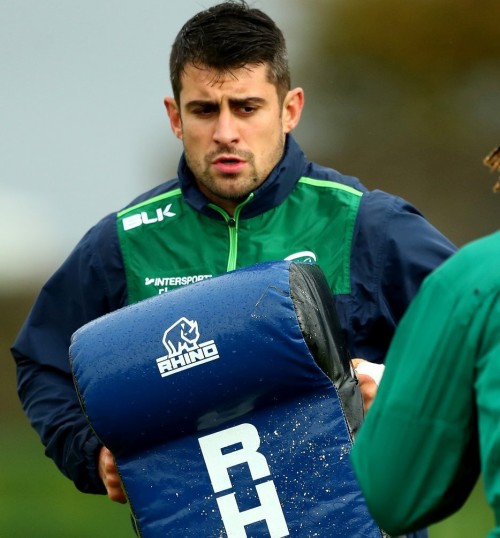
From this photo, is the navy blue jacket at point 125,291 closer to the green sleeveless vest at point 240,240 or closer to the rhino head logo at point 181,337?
the green sleeveless vest at point 240,240

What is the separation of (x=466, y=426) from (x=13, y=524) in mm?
5861

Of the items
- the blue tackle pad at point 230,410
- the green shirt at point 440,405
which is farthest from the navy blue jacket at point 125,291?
the green shirt at point 440,405

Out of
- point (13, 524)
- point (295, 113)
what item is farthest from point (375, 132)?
point (295, 113)

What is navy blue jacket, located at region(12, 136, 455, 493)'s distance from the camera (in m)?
3.77

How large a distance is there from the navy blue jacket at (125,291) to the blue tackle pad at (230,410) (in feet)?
1.60

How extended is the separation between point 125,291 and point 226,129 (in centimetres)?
53

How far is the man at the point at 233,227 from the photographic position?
12.4 ft

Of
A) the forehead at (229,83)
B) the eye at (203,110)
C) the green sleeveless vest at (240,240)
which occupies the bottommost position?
the green sleeveless vest at (240,240)

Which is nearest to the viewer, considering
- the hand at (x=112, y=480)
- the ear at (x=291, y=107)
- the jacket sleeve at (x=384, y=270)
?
the hand at (x=112, y=480)

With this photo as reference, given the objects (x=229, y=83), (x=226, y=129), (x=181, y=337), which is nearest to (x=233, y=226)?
(x=226, y=129)

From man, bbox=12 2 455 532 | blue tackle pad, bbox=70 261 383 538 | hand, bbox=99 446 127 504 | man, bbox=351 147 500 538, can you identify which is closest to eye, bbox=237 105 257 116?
man, bbox=12 2 455 532

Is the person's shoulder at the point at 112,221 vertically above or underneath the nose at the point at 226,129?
underneath

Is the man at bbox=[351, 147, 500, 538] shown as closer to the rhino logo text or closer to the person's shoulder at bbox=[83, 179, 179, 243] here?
the rhino logo text

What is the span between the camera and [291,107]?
4.05m
